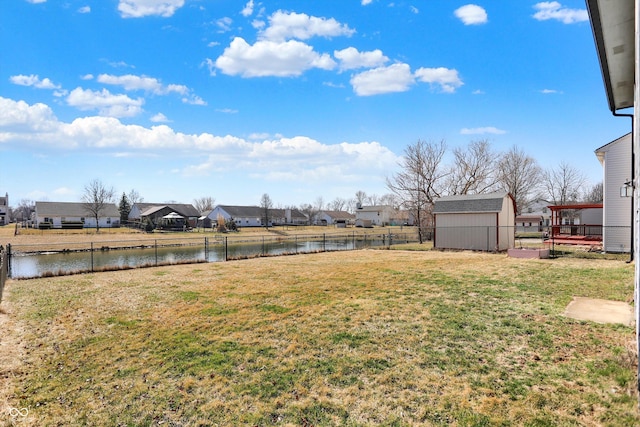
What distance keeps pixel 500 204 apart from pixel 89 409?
790 inches

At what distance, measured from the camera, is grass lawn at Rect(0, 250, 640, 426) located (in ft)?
11.9

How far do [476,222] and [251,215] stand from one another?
56.1m

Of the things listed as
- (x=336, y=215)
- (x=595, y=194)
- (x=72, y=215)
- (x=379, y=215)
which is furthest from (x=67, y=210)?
(x=595, y=194)

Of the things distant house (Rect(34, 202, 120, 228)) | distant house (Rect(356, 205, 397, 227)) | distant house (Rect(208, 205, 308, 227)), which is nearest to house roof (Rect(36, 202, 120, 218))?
distant house (Rect(34, 202, 120, 228))

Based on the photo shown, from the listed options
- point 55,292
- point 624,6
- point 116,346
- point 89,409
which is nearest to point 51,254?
point 55,292

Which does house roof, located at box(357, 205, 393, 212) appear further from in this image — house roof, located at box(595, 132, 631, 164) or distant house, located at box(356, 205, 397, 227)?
house roof, located at box(595, 132, 631, 164)

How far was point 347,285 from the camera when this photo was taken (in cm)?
948

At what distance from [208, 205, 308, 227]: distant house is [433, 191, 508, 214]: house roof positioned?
4802cm

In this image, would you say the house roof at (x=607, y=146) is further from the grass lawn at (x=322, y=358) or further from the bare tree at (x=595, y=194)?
the bare tree at (x=595, y=194)

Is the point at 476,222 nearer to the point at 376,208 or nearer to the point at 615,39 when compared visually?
the point at 615,39

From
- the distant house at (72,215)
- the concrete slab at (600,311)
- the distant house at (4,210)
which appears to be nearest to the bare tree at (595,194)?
the concrete slab at (600,311)

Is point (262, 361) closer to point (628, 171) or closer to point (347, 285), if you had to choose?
point (347, 285)

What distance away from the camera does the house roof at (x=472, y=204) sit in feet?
64.3

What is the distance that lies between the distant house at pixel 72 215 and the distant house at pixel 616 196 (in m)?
57.6
